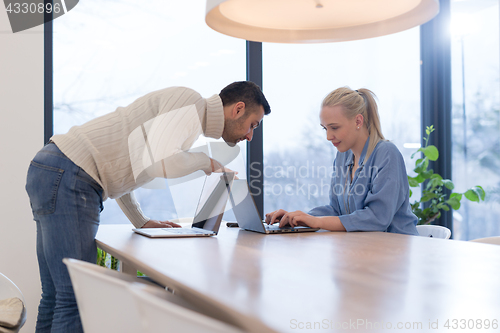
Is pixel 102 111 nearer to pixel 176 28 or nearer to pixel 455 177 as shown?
pixel 176 28

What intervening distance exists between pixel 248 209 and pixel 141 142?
1.47 feet

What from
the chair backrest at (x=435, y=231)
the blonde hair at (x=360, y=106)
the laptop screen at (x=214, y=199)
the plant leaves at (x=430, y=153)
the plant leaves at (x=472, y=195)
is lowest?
the chair backrest at (x=435, y=231)

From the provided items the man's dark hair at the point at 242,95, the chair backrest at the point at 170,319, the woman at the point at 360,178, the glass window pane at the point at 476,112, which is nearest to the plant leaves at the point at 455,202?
the glass window pane at the point at 476,112

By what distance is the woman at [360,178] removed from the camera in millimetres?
1645

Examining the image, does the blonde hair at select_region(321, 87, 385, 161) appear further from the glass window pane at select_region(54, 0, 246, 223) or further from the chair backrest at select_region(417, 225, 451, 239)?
the glass window pane at select_region(54, 0, 246, 223)

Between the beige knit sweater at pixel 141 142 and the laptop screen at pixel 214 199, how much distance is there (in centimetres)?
8

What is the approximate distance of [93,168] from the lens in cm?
145

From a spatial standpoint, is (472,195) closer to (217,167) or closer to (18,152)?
(217,167)

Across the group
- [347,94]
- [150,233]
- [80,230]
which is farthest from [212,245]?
[347,94]

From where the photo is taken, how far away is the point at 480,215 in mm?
3732

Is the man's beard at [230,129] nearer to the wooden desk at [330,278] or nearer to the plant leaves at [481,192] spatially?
the wooden desk at [330,278]

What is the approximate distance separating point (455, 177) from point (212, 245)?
3.31 meters

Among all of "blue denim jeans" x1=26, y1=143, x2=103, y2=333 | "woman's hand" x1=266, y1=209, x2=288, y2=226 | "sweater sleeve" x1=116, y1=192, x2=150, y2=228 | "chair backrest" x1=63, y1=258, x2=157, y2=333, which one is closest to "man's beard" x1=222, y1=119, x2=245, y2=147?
"woman's hand" x1=266, y1=209, x2=288, y2=226

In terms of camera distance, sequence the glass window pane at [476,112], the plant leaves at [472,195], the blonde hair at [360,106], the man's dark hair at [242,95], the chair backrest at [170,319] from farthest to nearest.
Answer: the glass window pane at [476,112] < the plant leaves at [472,195] < the blonde hair at [360,106] < the man's dark hair at [242,95] < the chair backrest at [170,319]
